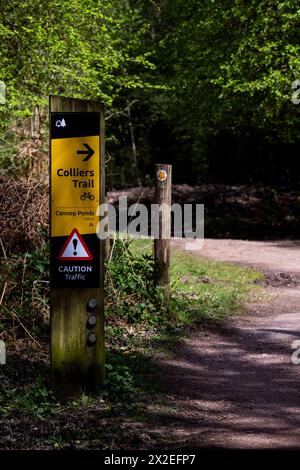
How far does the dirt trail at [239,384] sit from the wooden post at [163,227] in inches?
35.1

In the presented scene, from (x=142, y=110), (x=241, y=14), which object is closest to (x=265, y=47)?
(x=241, y=14)

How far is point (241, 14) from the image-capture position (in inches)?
790

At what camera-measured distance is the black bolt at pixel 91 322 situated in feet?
21.5

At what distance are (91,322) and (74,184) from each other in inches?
48.6

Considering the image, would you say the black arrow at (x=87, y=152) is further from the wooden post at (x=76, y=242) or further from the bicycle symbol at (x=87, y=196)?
the bicycle symbol at (x=87, y=196)

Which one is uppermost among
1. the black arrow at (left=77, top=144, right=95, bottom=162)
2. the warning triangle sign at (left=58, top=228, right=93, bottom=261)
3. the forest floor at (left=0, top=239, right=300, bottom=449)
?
the black arrow at (left=77, top=144, right=95, bottom=162)

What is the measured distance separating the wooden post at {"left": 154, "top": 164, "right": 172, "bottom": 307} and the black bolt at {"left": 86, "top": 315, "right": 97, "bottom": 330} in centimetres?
333

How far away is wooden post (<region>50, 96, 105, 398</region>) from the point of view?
251 inches

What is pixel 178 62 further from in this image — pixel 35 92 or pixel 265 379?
pixel 265 379

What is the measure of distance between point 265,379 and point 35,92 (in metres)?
12.2

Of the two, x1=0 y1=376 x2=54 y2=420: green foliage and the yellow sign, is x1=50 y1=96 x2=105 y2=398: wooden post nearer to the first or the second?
the yellow sign

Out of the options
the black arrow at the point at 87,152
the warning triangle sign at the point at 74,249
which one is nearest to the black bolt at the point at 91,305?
the warning triangle sign at the point at 74,249

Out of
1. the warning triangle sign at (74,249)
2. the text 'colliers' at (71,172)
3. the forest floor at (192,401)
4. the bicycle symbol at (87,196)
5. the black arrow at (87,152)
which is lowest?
the forest floor at (192,401)

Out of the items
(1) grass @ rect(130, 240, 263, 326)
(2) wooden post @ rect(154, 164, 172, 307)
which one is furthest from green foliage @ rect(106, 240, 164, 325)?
(1) grass @ rect(130, 240, 263, 326)
